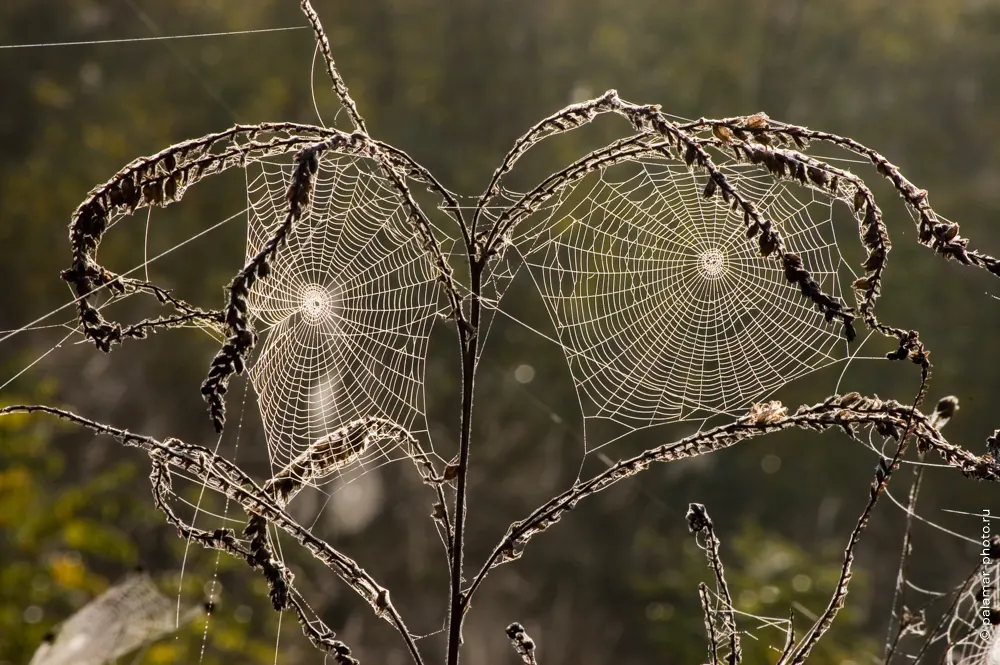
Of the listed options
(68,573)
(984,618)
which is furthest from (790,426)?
(68,573)

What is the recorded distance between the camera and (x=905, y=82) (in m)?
4.09

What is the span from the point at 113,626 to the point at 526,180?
2.57 metres

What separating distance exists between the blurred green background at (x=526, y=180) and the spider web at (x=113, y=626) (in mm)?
1215

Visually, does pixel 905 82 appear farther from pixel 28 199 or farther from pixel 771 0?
pixel 28 199

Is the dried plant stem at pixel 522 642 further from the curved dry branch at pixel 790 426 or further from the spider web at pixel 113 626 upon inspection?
the spider web at pixel 113 626

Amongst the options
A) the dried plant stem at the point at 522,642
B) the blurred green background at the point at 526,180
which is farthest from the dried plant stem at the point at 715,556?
the blurred green background at the point at 526,180

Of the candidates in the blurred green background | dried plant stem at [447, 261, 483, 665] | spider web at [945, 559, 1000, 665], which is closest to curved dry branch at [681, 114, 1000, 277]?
dried plant stem at [447, 261, 483, 665]

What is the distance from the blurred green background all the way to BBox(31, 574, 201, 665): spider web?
1215 millimetres

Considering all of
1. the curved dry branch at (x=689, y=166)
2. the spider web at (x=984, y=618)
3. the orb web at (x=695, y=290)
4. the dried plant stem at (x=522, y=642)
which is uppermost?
the orb web at (x=695, y=290)

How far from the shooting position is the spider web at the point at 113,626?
1967mm

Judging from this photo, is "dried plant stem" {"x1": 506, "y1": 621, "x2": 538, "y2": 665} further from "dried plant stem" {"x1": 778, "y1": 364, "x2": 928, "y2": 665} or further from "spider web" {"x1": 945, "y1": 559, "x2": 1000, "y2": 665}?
"spider web" {"x1": 945, "y1": 559, "x2": 1000, "y2": 665}

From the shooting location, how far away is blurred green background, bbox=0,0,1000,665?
3828mm

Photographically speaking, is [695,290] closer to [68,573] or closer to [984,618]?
[984,618]

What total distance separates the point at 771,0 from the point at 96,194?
441cm
